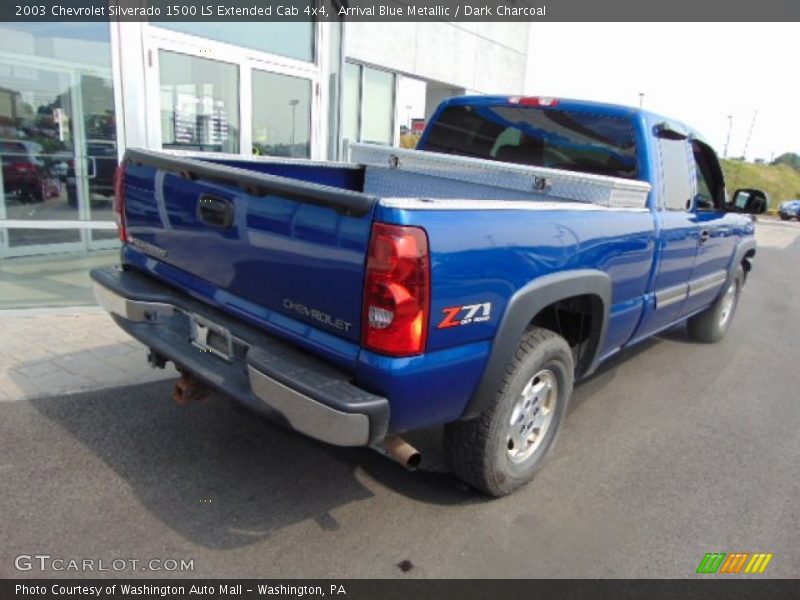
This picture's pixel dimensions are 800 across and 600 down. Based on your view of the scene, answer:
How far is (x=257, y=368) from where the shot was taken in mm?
2373

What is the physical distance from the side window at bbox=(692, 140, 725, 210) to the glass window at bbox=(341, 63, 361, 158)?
18.9ft

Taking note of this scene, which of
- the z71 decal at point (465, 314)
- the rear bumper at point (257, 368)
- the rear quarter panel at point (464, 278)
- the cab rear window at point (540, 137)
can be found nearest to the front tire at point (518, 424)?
the rear quarter panel at point (464, 278)

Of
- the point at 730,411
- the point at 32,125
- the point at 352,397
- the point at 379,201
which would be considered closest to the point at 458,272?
the point at 379,201

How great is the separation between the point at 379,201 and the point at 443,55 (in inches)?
400

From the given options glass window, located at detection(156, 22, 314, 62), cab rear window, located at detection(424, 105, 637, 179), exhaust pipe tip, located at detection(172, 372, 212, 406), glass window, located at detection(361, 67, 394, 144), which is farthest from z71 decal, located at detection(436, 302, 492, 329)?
glass window, located at detection(361, 67, 394, 144)

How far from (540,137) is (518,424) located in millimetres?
2331

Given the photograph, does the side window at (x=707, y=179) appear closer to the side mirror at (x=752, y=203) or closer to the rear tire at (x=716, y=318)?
the side mirror at (x=752, y=203)

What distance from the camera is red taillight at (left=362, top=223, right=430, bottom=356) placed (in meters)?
2.14

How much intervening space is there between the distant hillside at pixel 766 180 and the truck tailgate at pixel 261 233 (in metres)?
44.5

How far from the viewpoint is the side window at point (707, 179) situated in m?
4.77

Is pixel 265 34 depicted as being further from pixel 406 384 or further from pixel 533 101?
pixel 406 384

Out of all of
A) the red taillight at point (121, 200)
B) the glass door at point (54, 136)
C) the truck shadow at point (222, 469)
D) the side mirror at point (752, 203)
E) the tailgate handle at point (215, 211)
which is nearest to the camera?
the tailgate handle at point (215, 211)

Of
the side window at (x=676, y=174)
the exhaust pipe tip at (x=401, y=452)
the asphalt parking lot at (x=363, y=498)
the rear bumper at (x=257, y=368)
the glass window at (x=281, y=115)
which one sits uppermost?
the glass window at (x=281, y=115)

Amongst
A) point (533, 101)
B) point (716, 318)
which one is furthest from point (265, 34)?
point (716, 318)
